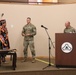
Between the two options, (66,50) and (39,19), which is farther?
(39,19)

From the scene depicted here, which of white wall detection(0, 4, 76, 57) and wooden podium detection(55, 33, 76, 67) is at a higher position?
white wall detection(0, 4, 76, 57)

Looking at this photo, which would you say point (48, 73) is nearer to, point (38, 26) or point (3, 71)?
point (3, 71)

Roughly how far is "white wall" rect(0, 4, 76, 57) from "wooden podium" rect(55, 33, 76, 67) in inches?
82.8

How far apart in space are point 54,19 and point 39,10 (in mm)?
612

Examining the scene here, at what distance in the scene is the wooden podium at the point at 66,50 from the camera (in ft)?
16.0

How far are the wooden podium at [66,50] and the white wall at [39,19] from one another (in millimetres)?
2104

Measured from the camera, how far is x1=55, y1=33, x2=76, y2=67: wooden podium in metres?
4.88

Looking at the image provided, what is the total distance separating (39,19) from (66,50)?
245 centimetres

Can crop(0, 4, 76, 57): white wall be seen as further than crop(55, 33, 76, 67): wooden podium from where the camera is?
Yes

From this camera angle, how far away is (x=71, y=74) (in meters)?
4.72

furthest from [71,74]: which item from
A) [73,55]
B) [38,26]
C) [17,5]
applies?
[17,5]

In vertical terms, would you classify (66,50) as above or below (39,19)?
below

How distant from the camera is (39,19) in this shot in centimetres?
707

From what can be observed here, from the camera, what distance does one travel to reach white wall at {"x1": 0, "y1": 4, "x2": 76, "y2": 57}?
689cm
